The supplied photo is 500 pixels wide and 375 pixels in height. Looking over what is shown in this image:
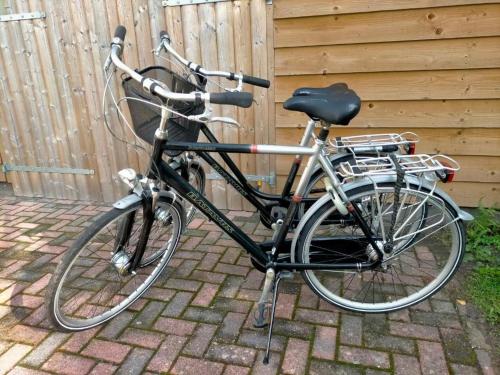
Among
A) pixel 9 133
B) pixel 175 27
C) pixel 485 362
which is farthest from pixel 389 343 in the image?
pixel 9 133

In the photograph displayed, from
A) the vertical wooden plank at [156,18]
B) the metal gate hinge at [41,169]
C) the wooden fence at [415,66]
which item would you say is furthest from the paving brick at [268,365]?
the metal gate hinge at [41,169]

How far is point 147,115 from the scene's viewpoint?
1.83m

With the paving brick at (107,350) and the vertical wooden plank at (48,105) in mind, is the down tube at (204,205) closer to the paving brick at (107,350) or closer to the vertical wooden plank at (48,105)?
the paving brick at (107,350)

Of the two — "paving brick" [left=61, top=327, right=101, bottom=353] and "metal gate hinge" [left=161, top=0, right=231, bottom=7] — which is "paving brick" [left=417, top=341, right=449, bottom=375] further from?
"metal gate hinge" [left=161, top=0, right=231, bottom=7]

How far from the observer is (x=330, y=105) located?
5.74 feet

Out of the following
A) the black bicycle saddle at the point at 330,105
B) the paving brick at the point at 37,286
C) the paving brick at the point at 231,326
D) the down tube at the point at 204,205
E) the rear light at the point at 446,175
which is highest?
the black bicycle saddle at the point at 330,105

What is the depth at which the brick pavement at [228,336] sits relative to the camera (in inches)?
71.9

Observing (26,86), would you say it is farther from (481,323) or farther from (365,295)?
(481,323)

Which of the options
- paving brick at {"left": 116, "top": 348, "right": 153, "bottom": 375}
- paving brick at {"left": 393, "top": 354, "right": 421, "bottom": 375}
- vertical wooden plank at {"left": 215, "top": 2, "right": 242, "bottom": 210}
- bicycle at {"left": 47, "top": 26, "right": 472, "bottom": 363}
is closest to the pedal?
bicycle at {"left": 47, "top": 26, "right": 472, "bottom": 363}

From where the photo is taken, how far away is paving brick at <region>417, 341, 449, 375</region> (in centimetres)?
177

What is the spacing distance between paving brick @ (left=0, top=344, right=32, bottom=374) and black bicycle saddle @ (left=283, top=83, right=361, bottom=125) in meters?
1.87

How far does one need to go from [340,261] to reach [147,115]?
1.32m

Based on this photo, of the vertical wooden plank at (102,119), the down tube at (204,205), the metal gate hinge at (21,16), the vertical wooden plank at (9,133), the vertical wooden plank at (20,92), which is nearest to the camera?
the down tube at (204,205)

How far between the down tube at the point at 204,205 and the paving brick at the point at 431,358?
92 cm
